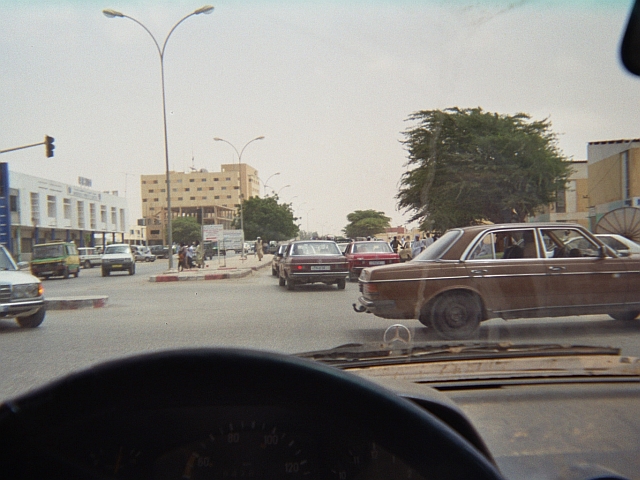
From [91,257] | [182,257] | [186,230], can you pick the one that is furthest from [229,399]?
[186,230]

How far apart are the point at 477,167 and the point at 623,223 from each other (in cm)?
373

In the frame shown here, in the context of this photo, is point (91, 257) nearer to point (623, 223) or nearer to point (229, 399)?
point (623, 223)

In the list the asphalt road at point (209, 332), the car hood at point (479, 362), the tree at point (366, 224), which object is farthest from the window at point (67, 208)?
the car hood at point (479, 362)

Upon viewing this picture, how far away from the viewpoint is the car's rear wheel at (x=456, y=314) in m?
7.05

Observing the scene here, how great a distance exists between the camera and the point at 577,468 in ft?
6.30

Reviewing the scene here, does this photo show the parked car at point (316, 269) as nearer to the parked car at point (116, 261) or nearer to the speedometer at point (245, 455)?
the parked car at point (116, 261)

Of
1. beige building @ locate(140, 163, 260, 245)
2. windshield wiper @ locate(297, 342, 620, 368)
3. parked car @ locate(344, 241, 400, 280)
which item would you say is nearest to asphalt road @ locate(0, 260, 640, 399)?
windshield wiper @ locate(297, 342, 620, 368)

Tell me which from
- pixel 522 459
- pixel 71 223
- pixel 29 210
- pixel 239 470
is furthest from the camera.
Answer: pixel 71 223

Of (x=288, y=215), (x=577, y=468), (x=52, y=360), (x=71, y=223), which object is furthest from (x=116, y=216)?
(x=288, y=215)

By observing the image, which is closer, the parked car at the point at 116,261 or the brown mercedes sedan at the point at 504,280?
the brown mercedes sedan at the point at 504,280

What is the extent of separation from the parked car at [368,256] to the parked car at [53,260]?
10509mm

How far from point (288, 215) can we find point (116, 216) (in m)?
38.5

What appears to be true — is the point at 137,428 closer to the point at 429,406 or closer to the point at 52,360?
the point at 429,406

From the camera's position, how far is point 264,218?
63062 mm
